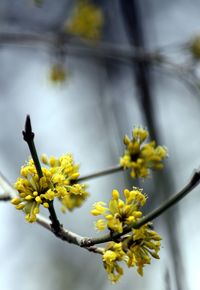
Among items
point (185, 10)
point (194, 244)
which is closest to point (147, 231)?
point (194, 244)

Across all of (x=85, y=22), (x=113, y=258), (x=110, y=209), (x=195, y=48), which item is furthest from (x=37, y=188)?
(x=85, y=22)

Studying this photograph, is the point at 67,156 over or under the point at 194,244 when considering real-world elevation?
over

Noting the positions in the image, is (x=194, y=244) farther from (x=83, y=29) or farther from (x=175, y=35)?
(x=175, y=35)

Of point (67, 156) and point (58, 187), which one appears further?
point (67, 156)

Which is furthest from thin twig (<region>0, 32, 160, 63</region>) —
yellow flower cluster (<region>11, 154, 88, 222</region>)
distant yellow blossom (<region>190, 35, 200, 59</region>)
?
yellow flower cluster (<region>11, 154, 88, 222</region>)

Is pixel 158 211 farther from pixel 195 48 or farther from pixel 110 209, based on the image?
pixel 195 48

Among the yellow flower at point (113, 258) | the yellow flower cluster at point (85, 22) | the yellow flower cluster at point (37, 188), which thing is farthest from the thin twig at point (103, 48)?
the yellow flower at point (113, 258)

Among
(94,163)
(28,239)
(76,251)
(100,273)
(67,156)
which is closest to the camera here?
(67,156)
